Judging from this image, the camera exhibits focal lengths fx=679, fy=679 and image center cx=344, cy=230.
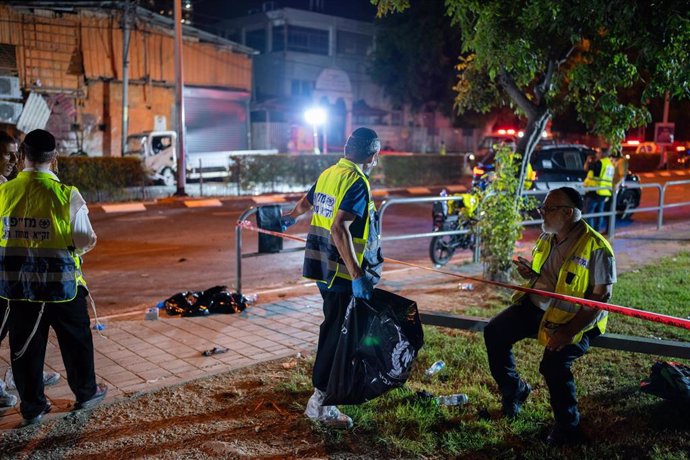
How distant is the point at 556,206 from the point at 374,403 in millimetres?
1815

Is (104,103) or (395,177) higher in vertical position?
(104,103)

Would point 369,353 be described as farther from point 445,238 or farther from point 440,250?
point 445,238

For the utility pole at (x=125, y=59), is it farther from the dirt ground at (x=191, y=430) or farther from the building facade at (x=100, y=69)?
the dirt ground at (x=191, y=430)

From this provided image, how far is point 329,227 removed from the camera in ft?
13.8

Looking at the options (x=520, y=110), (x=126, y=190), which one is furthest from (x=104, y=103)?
(x=520, y=110)

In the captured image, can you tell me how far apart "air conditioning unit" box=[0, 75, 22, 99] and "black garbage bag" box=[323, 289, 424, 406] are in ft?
76.3

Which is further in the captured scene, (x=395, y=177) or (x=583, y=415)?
(x=395, y=177)

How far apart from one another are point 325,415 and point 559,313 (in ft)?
5.28

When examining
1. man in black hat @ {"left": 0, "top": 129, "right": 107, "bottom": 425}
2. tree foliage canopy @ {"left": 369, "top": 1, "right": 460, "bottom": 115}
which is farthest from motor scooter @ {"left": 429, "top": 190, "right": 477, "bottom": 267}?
tree foliage canopy @ {"left": 369, "top": 1, "right": 460, "bottom": 115}

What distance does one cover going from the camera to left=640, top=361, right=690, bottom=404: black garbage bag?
4.36m

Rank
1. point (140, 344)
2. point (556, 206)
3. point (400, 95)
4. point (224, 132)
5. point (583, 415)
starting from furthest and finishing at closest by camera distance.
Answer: point (400, 95) < point (224, 132) < point (140, 344) < point (583, 415) < point (556, 206)

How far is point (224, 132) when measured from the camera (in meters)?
33.2

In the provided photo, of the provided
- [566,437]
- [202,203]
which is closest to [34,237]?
[566,437]

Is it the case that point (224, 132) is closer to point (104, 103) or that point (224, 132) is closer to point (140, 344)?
point (104, 103)
